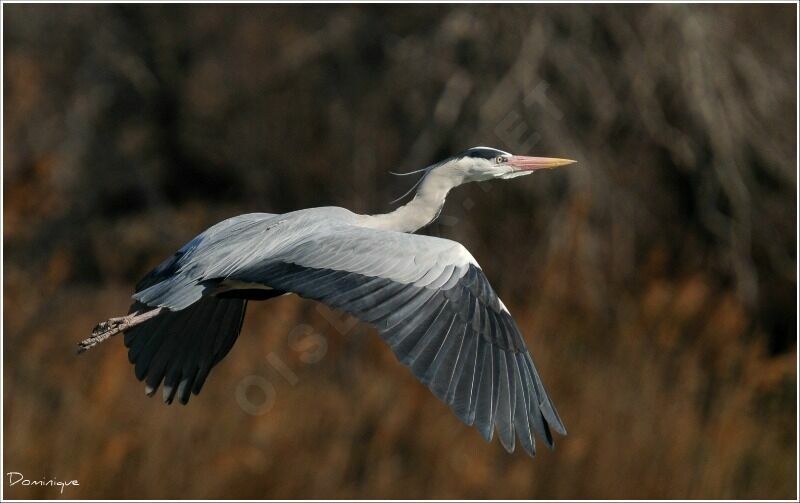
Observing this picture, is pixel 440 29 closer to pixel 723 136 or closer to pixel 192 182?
pixel 723 136

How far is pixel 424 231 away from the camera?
20.7 feet

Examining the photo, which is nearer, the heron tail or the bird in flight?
the bird in flight

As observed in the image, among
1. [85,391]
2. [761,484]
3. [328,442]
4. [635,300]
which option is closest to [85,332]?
[85,391]

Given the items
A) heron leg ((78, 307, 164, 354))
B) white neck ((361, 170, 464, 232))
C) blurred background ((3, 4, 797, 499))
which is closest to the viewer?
heron leg ((78, 307, 164, 354))

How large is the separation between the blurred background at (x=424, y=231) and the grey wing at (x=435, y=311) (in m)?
3.02

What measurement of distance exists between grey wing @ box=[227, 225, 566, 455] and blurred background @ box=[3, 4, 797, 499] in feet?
9.91

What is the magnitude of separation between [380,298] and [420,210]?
30.0 inches

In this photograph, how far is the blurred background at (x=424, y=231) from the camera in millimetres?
6762

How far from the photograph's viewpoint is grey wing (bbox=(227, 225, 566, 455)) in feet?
10.5
